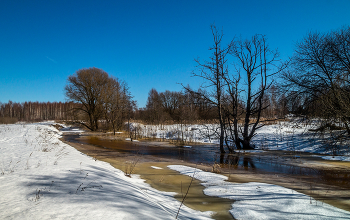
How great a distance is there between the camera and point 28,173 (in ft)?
15.5

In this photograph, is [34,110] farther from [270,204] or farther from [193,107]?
[270,204]

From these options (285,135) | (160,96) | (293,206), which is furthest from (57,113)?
(293,206)

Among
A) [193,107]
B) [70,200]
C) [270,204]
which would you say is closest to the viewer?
[70,200]

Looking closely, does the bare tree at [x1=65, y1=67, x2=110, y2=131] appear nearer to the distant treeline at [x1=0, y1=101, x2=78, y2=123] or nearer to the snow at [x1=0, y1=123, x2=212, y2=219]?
the snow at [x1=0, y1=123, x2=212, y2=219]

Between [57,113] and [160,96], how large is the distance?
69.4 meters

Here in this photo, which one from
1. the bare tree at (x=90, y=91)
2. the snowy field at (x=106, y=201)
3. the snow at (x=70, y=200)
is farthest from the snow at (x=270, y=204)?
the bare tree at (x=90, y=91)

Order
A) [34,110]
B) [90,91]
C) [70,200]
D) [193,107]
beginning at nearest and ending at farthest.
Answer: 1. [70,200]
2. [193,107]
3. [90,91]
4. [34,110]

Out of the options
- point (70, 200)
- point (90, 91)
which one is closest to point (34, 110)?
point (90, 91)

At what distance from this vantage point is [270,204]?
4121 mm

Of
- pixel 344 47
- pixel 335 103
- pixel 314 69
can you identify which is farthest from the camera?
pixel 314 69

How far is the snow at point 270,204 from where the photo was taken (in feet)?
11.9

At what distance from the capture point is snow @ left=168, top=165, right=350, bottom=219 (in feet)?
11.9

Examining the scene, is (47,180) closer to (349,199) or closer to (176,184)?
(176,184)

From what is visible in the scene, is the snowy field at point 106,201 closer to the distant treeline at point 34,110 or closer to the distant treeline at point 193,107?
the distant treeline at point 193,107
